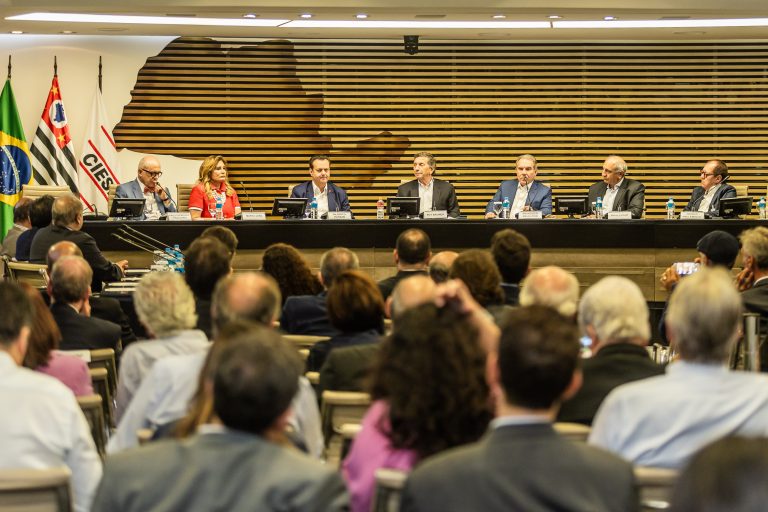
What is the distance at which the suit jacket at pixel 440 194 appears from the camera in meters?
9.90

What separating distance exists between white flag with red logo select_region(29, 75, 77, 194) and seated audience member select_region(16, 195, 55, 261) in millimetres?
3043

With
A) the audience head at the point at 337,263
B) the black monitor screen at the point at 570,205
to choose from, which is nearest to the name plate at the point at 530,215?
the black monitor screen at the point at 570,205

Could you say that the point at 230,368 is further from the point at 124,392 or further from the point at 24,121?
the point at 24,121

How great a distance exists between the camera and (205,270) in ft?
16.4

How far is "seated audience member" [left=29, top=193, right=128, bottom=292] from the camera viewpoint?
730cm

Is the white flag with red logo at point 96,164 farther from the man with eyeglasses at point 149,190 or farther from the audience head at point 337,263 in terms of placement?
the audience head at point 337,263

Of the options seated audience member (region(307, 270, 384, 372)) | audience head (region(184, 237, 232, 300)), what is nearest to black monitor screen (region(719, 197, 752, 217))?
audience head (region(184, 237, 232, 300))

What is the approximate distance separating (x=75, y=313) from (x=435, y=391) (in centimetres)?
273

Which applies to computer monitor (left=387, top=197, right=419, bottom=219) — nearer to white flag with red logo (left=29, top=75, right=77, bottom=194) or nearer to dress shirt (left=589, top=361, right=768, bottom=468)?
white flag with red logo (left=29, top=75, right=77, bottom=194)

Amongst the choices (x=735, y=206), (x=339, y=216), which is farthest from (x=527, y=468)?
(x=735, y=206)

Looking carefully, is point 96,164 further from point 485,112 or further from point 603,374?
point 603,374

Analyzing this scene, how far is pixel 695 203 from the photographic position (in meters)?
10.0

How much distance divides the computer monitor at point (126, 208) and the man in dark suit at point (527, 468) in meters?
7.33

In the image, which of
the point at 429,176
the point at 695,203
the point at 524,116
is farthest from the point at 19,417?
the point at 524,116
